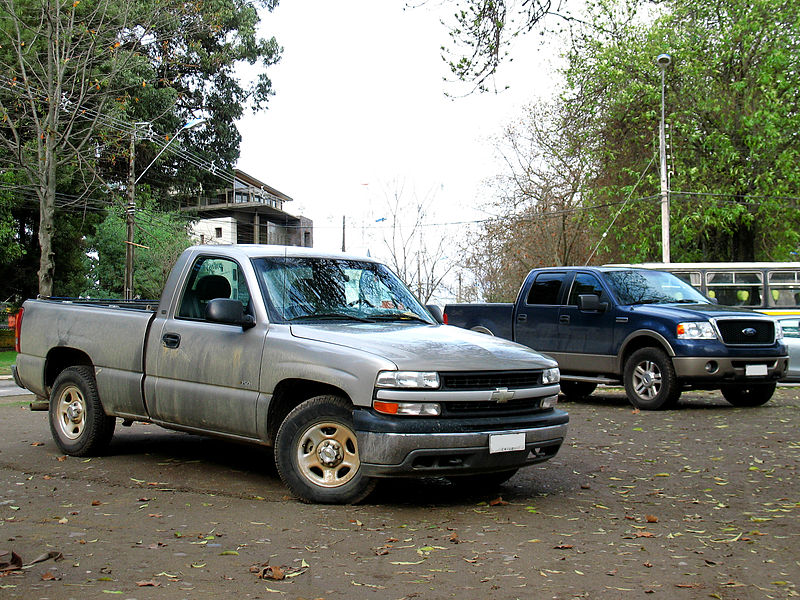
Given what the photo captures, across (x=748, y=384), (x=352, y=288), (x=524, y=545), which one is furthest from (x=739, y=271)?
(x=524, y=545)

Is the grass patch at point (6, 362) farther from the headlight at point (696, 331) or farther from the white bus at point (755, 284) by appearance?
the headlight at point (696, 331)

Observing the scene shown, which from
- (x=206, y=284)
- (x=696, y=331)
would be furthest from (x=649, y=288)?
(x=206, y=284)

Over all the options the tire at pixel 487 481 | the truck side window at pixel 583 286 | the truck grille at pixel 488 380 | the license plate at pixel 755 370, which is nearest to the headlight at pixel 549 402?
the truck grille at pixel 488 380

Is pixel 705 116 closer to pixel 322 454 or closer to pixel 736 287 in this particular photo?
pixel 736 287

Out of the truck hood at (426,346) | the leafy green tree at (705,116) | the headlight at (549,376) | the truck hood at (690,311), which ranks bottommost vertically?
the headlight at (549,376)

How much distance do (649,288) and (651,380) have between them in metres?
1.70

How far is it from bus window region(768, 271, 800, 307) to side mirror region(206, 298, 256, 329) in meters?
17.0

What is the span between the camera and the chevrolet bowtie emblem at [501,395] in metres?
6.30

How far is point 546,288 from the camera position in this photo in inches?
587

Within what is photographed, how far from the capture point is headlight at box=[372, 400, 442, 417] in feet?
19.9

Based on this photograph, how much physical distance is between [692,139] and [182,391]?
2707 cm

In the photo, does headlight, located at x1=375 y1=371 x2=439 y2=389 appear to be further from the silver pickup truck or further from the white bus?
the white bus

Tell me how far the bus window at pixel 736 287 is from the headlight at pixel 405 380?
54.0ft

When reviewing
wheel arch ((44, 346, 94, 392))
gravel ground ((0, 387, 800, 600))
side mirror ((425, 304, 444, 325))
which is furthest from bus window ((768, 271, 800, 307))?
wheel arch ((44, 346, 94, 392))
